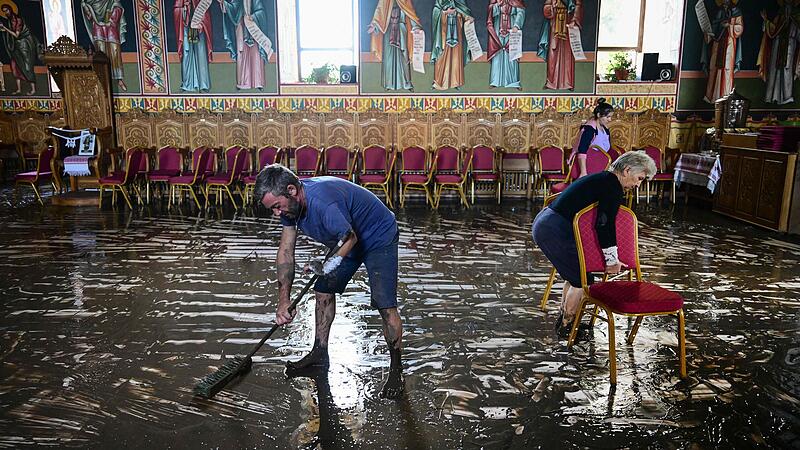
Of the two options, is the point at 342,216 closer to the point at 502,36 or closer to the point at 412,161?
the point at 412,161

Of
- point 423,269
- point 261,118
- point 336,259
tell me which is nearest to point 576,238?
point 336,259

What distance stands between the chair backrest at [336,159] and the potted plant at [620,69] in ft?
16.3

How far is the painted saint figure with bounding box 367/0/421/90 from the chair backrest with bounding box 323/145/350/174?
5.22 ft

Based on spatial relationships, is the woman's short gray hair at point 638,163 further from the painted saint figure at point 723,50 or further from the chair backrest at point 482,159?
the painted saint figure at point 723,50

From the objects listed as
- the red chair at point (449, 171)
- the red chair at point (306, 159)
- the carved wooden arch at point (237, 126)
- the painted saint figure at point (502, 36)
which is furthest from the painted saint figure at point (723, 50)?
the carved wooden arch at point (237, 126)

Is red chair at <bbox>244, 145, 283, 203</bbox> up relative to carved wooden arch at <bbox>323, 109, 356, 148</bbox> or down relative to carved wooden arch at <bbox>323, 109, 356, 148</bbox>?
down

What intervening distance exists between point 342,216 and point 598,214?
5.25 ft

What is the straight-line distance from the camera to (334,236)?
2922 millimetres

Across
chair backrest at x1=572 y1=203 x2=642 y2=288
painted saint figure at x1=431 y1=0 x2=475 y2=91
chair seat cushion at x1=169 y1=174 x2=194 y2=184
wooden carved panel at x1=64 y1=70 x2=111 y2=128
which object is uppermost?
painted saint figure at x1=431 y1=0 x2=475 y2=91

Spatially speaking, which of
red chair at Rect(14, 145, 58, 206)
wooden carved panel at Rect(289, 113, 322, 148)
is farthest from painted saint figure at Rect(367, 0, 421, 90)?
red chair at Rect(14, 145, 58, 206)

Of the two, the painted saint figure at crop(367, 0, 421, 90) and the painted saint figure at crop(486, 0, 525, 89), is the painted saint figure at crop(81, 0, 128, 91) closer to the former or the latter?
the painted saint figure at crop(367, 0, 421, 90)

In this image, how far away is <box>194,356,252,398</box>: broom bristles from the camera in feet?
10.3

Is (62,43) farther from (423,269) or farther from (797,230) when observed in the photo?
(797,230)

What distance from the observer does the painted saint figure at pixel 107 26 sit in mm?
10086
